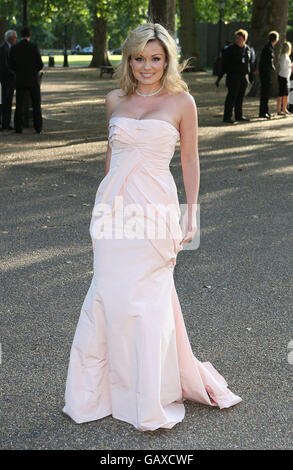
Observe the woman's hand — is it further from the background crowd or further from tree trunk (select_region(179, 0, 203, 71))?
tree trunk (select_region(179, 0, 203, 71))

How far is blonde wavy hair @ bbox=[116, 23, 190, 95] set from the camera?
406cm

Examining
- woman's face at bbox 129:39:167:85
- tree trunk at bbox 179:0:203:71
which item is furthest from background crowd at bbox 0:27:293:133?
tree trunk at bbox 179:0:203:71

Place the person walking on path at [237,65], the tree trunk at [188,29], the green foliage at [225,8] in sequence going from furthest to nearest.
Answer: the green foliage at [225,8] → the tree trunk at [188,29] → the person walking on path at [237,65]

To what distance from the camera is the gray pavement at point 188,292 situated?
405 cm

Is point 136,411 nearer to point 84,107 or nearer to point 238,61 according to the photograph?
point 238,61

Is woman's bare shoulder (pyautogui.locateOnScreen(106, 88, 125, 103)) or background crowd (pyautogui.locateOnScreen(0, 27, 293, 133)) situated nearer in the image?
woman's bare shoulder (pyautogui.locateOnScreen(106, 88, 125, 103))

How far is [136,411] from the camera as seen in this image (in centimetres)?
402

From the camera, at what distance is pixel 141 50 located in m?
4.05

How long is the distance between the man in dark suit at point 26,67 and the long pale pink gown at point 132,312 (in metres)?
11.3

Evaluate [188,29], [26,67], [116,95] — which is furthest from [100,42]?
[116,95]

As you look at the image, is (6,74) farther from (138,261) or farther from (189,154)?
(138,261)

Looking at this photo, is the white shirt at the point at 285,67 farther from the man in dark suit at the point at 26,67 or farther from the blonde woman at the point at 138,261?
the blonde woman at the point at 138,261

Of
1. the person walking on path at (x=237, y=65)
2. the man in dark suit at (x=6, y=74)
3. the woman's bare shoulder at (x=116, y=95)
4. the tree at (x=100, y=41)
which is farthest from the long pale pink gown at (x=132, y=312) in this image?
the tree at (x=100, y=41)

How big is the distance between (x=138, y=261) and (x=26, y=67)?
11807mm
